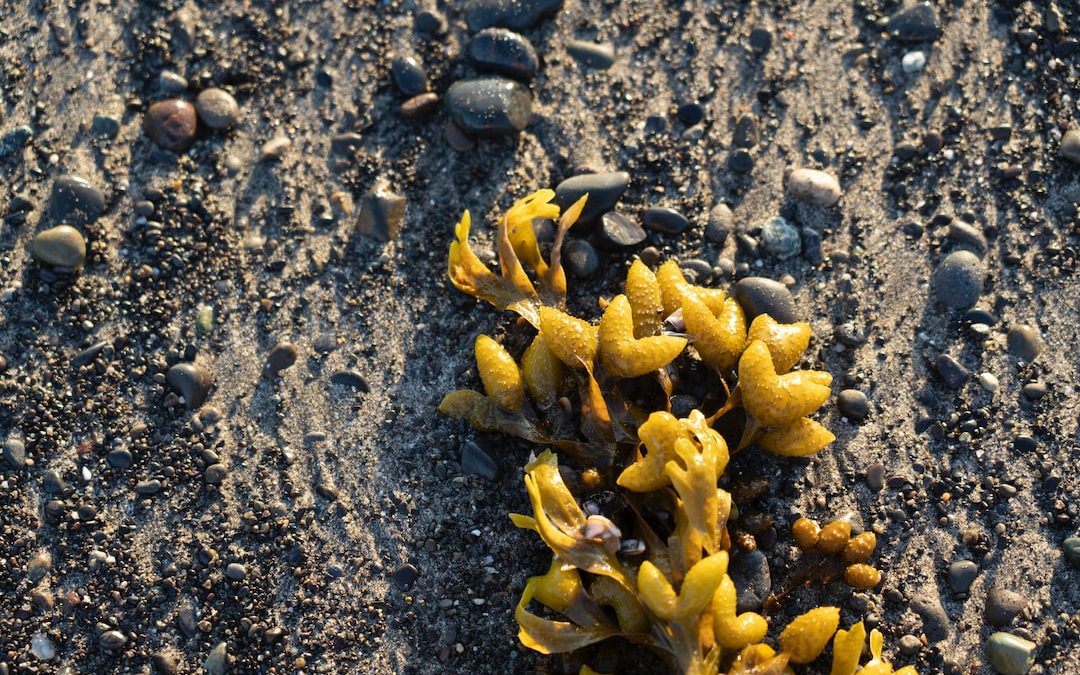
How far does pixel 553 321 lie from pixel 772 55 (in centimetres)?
118

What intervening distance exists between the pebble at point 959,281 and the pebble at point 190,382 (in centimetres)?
211

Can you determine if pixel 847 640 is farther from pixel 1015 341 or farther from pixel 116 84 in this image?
pixel 116 84

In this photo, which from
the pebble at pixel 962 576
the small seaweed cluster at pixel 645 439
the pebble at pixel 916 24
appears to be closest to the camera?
the small seaweed cluster at pixel 645 439

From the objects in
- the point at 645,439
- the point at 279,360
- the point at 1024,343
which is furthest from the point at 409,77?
the point at 1024,343

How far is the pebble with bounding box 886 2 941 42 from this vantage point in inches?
108

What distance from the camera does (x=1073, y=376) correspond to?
2.54 metres

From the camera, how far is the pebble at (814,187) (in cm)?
263

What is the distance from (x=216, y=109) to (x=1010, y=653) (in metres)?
2.69

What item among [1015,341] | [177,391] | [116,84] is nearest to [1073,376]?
[1015,341]

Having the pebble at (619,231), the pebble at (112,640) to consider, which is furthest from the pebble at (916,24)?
the pebble at (112,640)

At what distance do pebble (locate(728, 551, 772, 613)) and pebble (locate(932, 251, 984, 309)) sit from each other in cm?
94

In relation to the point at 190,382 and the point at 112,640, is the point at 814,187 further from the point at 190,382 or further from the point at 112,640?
the point at 112,640

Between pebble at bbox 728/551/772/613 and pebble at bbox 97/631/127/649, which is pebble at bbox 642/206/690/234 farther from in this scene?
pebble at bbox 97/631/127/649

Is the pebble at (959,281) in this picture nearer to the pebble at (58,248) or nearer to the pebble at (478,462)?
the pebble at (478,462)
